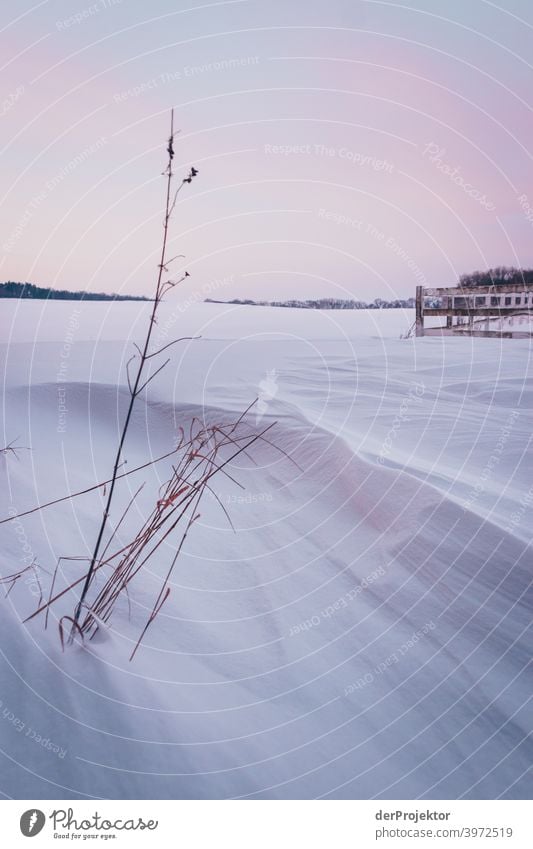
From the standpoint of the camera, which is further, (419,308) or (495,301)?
(419,308)

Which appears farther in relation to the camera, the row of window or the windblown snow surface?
the row of window

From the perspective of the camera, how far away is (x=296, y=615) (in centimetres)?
182

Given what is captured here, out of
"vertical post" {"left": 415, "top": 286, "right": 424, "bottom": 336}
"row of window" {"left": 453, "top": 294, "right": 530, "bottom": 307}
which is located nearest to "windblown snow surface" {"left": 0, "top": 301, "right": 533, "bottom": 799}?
"row of window" {"left": 453, "top": 294, "right": 530, "bottom": 307}

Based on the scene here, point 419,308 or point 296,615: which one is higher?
point 419,308

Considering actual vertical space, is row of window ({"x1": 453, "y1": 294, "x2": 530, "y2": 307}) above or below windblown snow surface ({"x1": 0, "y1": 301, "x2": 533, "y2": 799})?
above

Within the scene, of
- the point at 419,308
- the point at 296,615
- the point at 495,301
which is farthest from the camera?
the point at 419,308

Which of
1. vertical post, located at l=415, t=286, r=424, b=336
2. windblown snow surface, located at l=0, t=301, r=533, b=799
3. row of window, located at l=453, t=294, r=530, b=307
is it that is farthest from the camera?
vertical post, located at l=415, t=286, r=424, b=336

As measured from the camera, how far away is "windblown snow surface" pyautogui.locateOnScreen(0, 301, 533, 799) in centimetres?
119

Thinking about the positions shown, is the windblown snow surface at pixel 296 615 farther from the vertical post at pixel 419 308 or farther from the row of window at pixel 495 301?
the vertical post at pixel 419 308

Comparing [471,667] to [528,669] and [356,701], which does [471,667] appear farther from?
[356,701]

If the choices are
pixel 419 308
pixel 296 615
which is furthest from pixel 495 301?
pixel 296 615

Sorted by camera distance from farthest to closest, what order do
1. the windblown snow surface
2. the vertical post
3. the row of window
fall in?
1. the vertical post
2. the row of window
3. the windblown snow surface

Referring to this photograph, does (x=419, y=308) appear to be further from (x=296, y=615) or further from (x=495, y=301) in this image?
(x=296, y=615)

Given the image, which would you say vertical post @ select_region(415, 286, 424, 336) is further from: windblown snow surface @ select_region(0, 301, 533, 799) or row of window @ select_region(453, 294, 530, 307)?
windblown snow surface @ select_region(0, 301, 533, 799)
